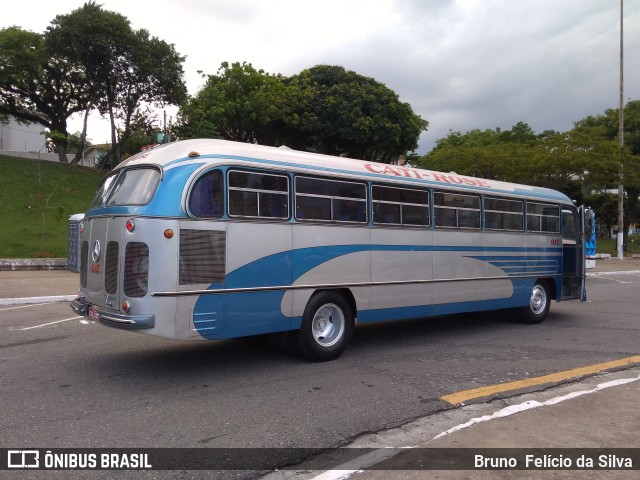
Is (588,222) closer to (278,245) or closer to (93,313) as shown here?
(278,245)

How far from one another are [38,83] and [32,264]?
20583 millimetres

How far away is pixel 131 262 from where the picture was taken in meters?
5.73

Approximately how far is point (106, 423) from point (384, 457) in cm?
251

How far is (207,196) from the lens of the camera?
6.02m

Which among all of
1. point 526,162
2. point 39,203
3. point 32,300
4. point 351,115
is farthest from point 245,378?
point 351,115

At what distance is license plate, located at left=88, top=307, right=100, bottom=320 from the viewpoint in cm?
619

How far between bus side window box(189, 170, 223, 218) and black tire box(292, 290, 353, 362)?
5.90 feet

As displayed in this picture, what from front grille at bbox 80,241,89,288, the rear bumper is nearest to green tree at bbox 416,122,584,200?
front grille at bbox 80,241,89,288

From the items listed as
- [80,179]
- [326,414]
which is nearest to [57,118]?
[80,179]

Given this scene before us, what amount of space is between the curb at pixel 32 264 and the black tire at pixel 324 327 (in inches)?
537

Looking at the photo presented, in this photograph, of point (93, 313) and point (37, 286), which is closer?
point (93, 313)

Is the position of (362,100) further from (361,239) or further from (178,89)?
(361,239)

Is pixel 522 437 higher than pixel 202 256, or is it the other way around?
pixel 202 256

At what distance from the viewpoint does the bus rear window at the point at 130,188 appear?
19.6ft
